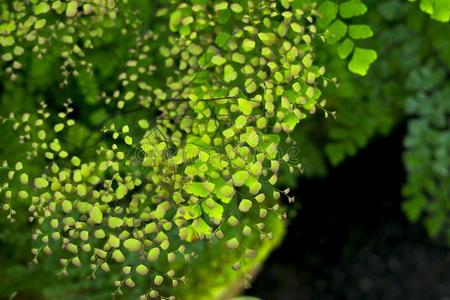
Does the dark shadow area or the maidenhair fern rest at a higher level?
the maidenhair fern

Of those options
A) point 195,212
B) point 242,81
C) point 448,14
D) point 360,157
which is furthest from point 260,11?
point 360,157

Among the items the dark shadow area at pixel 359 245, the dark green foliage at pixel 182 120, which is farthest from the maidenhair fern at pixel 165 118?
the dark shadow area at pixel 359 245

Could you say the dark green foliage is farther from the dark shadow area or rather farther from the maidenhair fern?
the dark shadow area

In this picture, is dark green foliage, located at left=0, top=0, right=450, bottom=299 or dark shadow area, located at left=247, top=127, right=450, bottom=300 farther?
dark shadow area, located at left=247, top=127, right=450, bottom=300

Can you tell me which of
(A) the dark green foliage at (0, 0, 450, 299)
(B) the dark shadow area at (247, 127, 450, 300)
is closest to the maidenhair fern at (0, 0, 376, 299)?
(A) the dark green foliage at (0, 0, 450, 299)

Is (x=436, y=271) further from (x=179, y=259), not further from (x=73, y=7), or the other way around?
(x=73, y=7)

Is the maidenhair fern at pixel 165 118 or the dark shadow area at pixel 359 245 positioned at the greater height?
the maidenhair fern at pixel 165 118

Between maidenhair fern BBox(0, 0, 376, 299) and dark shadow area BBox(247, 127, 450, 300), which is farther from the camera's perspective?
dark shadow area BBox(247, 127, 450, 300)

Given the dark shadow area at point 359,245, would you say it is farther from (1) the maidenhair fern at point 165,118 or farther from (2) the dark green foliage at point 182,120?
(1) the maidenhair fern at point 165,118

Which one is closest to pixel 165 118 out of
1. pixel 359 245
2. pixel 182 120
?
pixel 182 120
